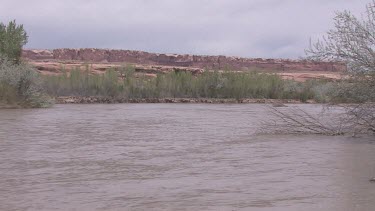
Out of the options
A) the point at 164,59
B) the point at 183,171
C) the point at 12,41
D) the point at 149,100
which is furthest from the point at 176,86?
the point at 164,59

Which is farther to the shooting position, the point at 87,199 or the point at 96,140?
the point at 96,140

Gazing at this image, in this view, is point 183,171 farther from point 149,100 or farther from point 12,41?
point 149,100

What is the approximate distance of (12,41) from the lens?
97.7 ft

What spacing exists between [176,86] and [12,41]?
15.7 metres

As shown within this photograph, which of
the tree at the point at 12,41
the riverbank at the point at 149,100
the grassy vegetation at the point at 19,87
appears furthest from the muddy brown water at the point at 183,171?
the riverbank at the point at 149,100

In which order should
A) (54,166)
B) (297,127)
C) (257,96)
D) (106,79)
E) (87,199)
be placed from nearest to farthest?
(87,199) → (54,166) → (297,127) → (106,79) → (257,96)

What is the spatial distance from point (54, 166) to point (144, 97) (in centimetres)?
3180

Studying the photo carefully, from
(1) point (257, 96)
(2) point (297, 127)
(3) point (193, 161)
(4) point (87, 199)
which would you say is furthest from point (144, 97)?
(4) point (87, 199)

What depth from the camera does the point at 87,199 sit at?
20.0 ft

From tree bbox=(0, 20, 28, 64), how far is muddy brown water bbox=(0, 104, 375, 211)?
55.3 ft

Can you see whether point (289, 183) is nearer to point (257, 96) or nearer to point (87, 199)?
point (87, 199)

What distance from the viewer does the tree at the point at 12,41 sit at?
29500 millimetres

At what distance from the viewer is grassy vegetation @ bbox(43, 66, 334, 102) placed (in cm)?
3944

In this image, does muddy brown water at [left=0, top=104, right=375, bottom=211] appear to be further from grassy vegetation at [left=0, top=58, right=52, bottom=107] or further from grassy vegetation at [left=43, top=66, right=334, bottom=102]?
grassy vegetation at [left=43, top=66, right=334, bottom=102]
